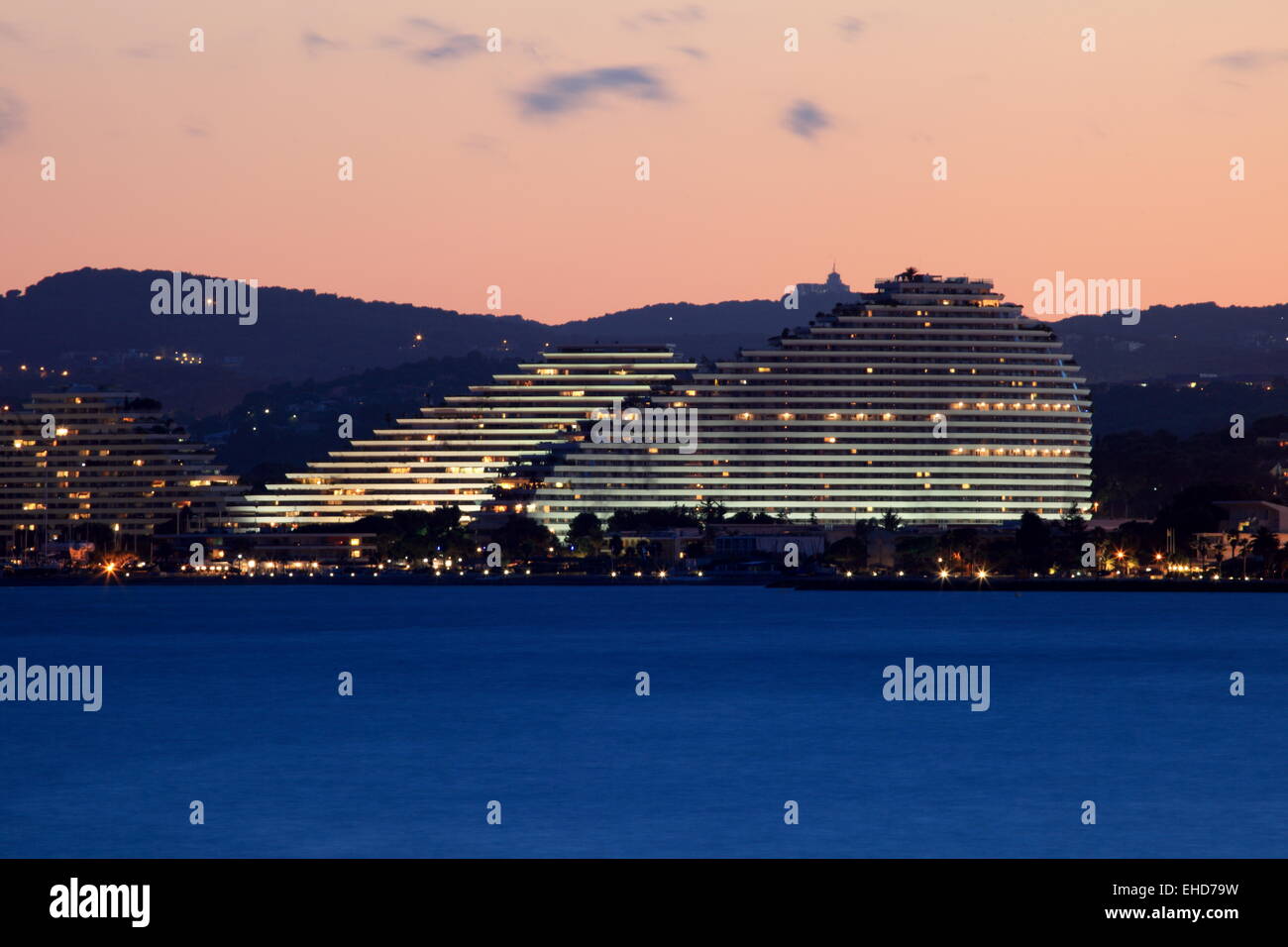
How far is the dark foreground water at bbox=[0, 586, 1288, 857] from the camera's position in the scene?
42.3 metres

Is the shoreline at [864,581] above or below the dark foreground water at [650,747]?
below

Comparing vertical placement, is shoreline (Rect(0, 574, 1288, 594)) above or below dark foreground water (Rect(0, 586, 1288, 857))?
below

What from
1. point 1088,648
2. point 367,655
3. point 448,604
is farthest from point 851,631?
point 448,604

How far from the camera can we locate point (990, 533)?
624ft

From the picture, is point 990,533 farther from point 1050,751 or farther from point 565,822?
point 565,822

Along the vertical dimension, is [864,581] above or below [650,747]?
below

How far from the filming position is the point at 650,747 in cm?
5859

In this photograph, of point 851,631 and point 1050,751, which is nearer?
point 1050,751

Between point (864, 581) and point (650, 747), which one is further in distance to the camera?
point (864, 581)

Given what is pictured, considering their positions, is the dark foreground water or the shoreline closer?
the dark foreground water

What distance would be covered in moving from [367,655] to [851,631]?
34044 mm

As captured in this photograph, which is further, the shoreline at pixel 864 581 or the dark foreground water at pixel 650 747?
Answer: the shoreline at pixel 864 581

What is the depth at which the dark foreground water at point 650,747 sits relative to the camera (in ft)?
139
